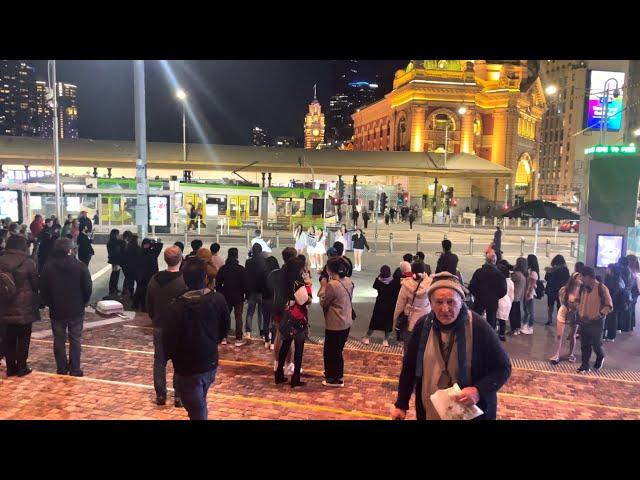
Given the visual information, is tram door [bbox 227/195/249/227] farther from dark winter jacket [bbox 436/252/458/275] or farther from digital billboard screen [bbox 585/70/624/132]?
dark winter jacket [bbox 436/252/458/275]

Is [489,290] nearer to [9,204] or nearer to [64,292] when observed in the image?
[64,292]

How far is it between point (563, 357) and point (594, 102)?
14.7 meters

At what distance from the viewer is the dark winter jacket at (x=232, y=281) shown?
8656 mm

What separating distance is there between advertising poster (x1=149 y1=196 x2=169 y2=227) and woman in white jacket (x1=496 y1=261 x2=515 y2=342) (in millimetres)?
14648

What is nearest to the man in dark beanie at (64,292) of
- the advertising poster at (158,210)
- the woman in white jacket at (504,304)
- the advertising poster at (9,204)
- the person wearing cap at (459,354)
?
the person wearing cap at (459,354)

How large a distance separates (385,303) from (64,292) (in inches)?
193

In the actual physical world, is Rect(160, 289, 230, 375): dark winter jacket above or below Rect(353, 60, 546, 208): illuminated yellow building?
below

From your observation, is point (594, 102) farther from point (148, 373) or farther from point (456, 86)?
point (456, 86)

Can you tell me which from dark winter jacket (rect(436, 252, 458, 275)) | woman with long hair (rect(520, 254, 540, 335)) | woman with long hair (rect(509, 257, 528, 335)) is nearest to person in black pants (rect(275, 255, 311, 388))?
dark winter jacket (rect(436, 252, 458, 275))

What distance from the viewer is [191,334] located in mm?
4375

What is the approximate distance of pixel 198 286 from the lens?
4.59m

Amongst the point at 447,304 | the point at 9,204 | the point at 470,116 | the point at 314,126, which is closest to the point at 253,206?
the point at 9,204

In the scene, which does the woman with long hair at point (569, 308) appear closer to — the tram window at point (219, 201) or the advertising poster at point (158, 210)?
the advertising poster at point (158, 210)

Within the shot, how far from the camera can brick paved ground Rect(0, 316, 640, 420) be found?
5.82 metres
